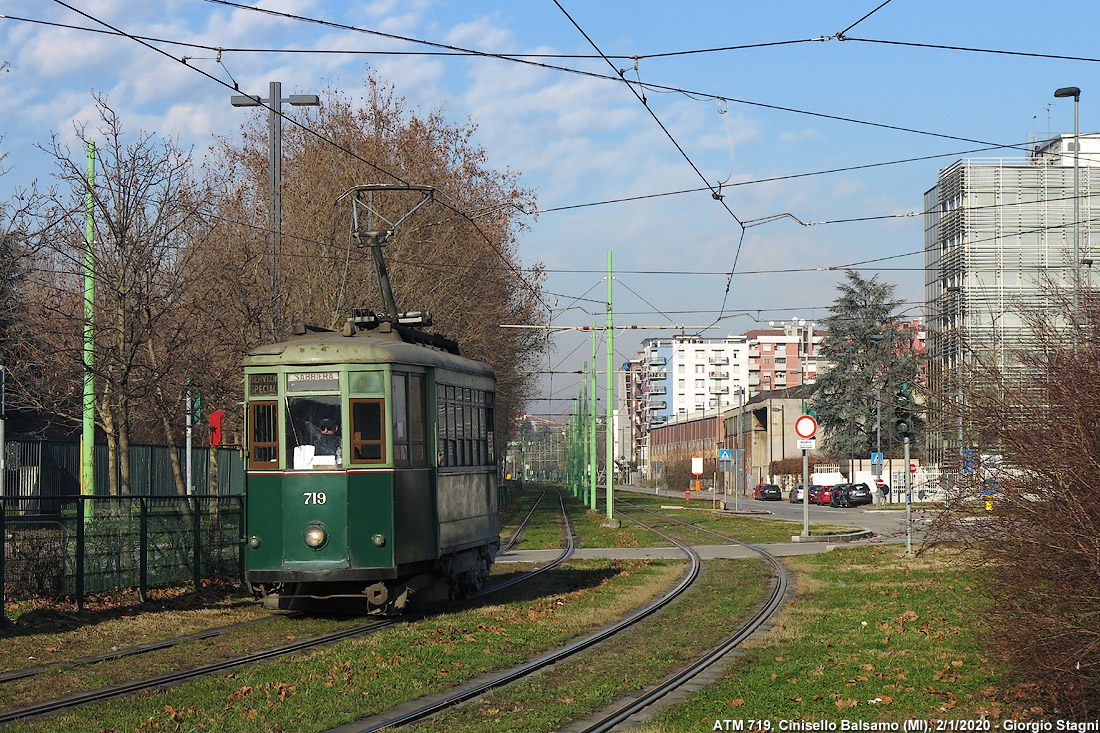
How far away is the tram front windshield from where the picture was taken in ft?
47.5

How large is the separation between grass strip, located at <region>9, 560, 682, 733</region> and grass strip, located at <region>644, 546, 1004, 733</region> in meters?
2.23

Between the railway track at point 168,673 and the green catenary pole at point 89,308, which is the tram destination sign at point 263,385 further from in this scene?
the green catenary pole at point 89,308

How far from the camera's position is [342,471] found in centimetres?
1434

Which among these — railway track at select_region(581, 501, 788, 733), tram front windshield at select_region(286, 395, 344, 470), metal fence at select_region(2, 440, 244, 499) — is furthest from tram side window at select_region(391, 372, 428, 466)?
metal fence at select_region(2, 440, 244, 499)

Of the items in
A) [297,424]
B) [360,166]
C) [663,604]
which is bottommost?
[663,604]

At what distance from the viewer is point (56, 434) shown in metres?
46.3

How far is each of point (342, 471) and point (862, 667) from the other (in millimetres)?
6402

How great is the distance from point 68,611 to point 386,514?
12.8 ft

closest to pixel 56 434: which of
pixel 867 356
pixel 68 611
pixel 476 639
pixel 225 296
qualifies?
pixel 225 296

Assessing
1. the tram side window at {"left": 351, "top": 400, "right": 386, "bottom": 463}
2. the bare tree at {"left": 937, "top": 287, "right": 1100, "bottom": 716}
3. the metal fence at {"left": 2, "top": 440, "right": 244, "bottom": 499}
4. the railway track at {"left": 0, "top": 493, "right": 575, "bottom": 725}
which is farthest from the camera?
the metal fence at {"left": 2, "top": 440, "right": 244, "bottom": 499}

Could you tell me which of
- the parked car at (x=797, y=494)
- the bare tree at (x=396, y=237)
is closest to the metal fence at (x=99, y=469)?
the bare tree at (x=396, y=237)

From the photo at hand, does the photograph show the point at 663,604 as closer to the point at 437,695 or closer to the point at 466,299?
the point at 437,695

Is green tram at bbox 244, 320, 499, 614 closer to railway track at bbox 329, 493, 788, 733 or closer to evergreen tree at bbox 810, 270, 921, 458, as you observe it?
railway track at bbox 329, 493, 788, 733

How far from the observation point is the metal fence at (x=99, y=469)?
29.1 meters
